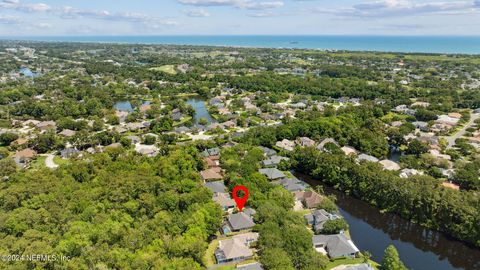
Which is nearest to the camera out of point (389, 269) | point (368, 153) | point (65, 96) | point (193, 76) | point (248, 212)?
point (389, 269)

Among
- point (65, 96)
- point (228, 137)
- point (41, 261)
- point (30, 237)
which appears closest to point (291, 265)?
point (41, 261)

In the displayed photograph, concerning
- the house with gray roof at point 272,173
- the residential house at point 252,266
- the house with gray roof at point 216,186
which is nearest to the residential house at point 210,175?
the house with gray roof at point 216,186

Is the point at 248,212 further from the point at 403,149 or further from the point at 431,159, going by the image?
the point at 403,149

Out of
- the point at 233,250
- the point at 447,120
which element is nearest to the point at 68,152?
the point at 233,250

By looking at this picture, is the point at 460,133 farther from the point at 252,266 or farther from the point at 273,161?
the point at 252,266

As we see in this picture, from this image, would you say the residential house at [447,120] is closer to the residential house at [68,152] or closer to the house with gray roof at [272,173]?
the house with gray roof at [272,173]

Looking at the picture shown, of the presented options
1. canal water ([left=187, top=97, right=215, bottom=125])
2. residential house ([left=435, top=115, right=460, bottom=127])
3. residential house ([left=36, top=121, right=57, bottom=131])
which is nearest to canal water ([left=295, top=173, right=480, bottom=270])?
residential house ([left=435, top=115, right=460, bottom=127])
